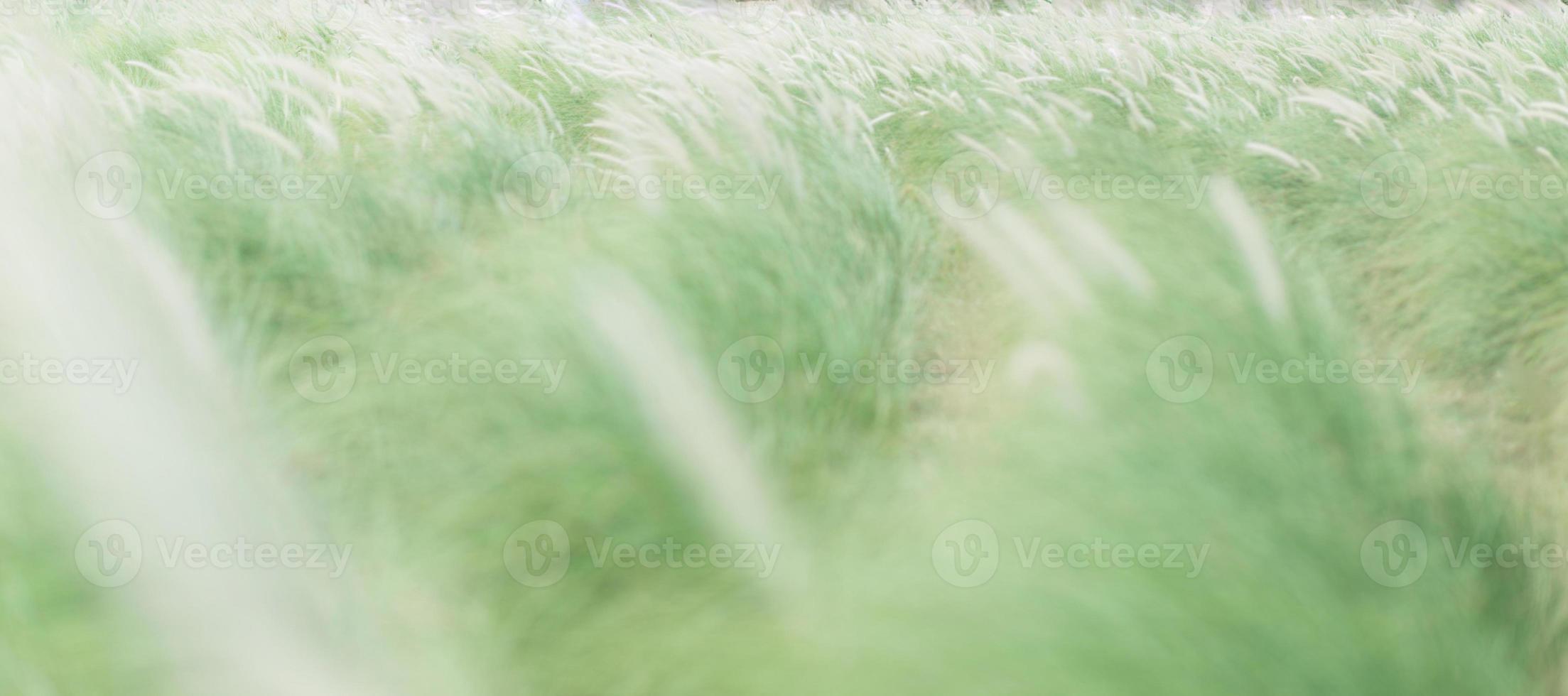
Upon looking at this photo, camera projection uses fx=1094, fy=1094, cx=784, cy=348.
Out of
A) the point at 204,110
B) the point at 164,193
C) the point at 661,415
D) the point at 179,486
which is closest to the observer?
the point at 179,486

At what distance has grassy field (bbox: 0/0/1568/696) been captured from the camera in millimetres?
809

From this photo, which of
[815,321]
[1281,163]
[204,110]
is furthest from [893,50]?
[815,321]

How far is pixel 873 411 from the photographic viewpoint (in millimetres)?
1312

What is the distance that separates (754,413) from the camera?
1.21m

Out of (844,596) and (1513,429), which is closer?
(844,596)

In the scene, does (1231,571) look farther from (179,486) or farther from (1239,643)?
(179,486)

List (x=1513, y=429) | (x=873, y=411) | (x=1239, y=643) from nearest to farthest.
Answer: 1. (x=1239, y=643)
2. (x=873, y=411)
3. (x=1513, y=429)

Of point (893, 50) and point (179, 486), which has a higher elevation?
point (179, 486)

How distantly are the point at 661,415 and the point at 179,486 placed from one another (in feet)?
1.74

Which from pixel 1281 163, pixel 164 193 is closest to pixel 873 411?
pixel 164 193

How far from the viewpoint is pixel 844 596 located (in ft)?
3.03

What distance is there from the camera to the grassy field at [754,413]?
0.81 meters

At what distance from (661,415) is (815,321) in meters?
0.34

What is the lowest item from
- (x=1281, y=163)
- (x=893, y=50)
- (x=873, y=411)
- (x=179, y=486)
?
(x=893, y=50)
